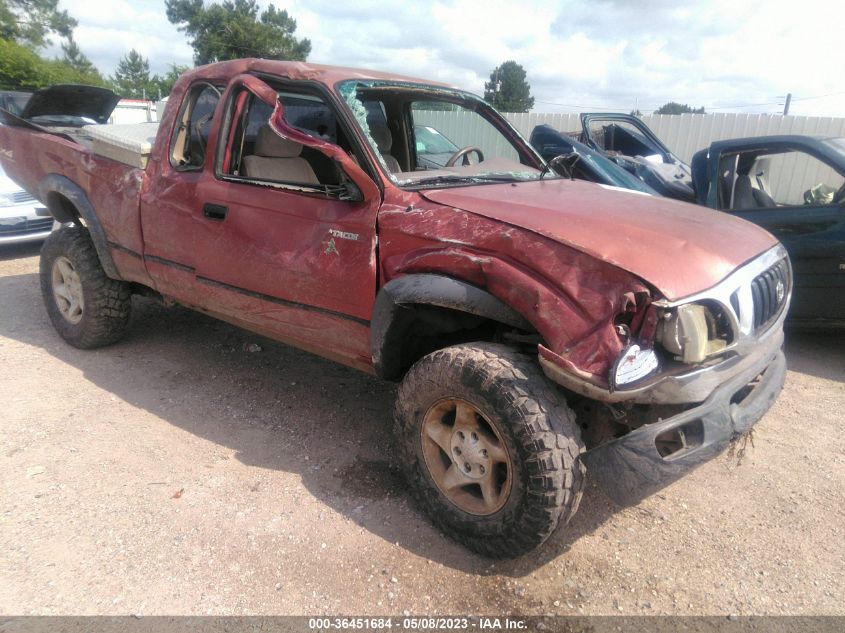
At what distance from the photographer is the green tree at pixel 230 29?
4638 cm

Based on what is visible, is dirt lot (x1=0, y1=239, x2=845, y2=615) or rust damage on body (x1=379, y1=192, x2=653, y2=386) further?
dirt lot (x1=0, y1=239, x2=845, y2=615)

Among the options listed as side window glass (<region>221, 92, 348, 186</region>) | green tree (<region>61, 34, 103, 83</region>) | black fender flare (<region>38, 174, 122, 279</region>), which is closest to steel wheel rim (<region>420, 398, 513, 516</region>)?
side window glass (<region>221, 92, 348, 186</region>)

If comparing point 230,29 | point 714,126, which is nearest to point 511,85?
point 230,29

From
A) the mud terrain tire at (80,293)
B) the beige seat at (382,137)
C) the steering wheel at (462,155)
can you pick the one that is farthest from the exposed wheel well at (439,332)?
the mud terrain tire at (80,293)

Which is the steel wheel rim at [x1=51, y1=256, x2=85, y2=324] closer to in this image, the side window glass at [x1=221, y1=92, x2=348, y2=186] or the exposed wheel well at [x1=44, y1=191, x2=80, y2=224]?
the exposed wheel well at [x1=44, y1=191, x2=80, y2=224]

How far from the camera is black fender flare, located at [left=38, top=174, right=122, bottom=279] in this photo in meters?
4.09

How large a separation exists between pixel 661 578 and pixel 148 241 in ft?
11.0

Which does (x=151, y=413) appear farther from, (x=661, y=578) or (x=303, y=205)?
(x=661, y=578)

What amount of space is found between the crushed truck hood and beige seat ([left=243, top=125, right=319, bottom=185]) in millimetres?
1115

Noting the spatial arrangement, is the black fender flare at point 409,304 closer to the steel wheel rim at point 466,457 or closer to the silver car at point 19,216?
the steel wheel rim at point 466,457

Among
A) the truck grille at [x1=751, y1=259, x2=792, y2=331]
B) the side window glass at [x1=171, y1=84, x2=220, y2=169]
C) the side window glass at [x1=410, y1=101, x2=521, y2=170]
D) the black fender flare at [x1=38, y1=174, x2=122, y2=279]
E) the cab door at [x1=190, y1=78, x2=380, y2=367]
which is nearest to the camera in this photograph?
the truck grille at [x1=751, y1=259, x2=792, y2=331]

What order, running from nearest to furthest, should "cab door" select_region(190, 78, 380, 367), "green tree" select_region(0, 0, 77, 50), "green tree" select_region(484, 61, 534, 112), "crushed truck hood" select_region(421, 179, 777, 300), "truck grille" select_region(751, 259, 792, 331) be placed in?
1. "crushed truck hood" select_region(421, 179, 777, 300)
2. "truck grille" select_region(751, 259, 792, 331)
3. "cab door" select_region(190, 78, 380, 367)
4. "green tree" select_region(0, 0, 77, 50)
5. "green tree" select_region(484, 61, 534, 112)

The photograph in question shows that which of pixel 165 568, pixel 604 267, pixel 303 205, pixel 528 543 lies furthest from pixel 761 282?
pixel 165 568

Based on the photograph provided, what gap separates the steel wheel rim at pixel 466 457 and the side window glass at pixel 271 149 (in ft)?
4.90
